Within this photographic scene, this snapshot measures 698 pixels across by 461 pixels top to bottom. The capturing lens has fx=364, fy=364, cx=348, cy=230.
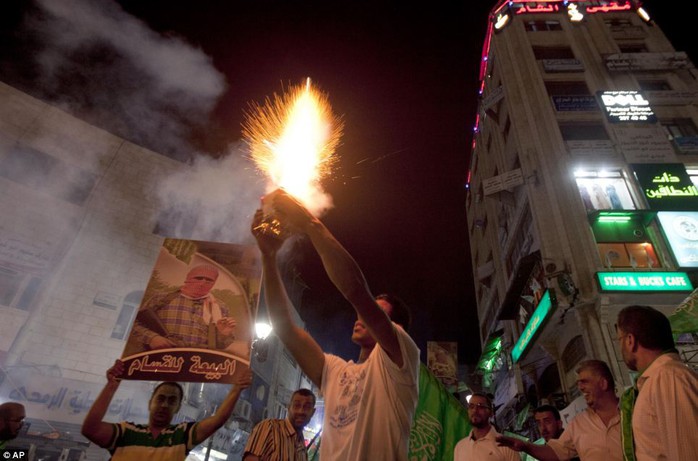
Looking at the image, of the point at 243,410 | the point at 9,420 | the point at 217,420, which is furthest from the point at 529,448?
the point at 243,410

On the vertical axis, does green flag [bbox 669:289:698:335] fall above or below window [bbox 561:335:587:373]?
below

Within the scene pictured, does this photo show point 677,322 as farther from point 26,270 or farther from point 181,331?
point 26,270

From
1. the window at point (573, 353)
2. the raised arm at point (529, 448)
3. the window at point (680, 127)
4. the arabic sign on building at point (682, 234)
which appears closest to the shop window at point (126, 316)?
the raised arm at point (529, 448)

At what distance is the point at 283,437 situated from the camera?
13.7 ft

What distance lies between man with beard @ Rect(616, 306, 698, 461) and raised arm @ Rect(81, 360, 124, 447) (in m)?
4.22

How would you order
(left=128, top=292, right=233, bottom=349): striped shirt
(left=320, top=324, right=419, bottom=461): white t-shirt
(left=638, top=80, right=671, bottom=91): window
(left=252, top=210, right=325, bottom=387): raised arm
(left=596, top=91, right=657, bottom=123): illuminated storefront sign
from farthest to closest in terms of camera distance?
(left=638, top=80, right=671, bottom=91): window → (left=596, top=91, right=657, bottom=123): illuminated storefront sign → (left=128, top=292, right=233, bottom=349): striped shirt → (left=252, top=210, right=325, bottom=387): raised arm → (left=320, top=324, right=419, bottom=461): white t-shirt

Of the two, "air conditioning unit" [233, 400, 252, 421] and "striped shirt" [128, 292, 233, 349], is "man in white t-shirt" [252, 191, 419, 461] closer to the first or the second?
"striped shirt" [128, 292, 233, 349]

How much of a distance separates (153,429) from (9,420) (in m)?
2.47

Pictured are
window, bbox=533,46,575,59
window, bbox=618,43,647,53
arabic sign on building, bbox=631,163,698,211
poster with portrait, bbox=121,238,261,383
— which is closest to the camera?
poster with portrait, bbox=121,238,261,383

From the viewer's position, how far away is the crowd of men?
1.91m

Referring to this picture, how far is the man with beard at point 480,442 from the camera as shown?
4.79 meters

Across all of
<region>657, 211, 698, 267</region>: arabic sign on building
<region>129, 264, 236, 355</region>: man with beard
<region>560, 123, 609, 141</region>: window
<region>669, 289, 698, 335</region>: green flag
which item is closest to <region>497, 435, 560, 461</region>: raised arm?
<region>129, 264, 236, 355</region>: man with beard

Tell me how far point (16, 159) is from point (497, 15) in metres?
A: 31.9

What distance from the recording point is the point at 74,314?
14.6 metres
